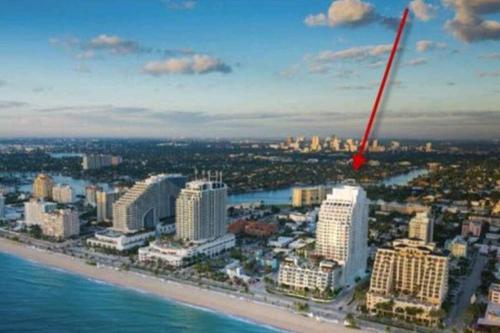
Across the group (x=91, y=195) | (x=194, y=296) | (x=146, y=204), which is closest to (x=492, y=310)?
(x=194, y=296)

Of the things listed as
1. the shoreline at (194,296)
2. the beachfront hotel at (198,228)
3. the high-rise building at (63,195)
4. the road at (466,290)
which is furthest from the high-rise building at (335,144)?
the shoreline at (194,296)

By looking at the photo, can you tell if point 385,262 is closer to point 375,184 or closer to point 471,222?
point 471,222

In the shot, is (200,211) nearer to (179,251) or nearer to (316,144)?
(179,251)

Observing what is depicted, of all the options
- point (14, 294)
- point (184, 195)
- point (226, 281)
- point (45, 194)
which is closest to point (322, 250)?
point (226, 281)

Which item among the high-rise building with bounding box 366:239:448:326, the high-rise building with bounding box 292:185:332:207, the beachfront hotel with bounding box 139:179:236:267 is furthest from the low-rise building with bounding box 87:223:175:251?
the high-rise building with bounding box 292:185:332:207

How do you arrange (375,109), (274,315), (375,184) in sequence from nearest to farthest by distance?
(375,109), (274,315), (375,184)

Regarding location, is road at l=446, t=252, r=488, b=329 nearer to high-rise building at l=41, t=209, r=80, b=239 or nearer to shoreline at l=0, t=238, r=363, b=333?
shoreline at l=0, t=238, r=363, b=333
